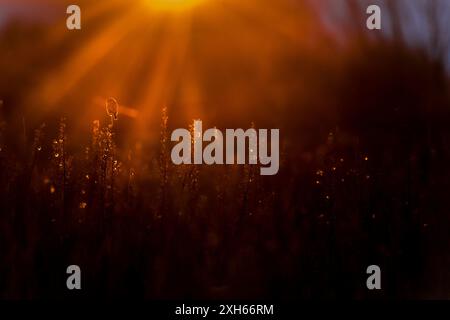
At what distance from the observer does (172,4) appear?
4.49 metres

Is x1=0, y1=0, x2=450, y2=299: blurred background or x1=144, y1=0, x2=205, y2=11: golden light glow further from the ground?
x1=144, y1=0, x2=205, y2=11: golden light glow

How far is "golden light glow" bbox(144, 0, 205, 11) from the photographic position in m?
4.18

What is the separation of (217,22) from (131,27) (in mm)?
989

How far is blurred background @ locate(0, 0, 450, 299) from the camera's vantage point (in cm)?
242

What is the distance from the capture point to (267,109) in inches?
210

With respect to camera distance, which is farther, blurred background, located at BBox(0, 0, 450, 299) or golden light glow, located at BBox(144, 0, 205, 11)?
golden light glow, located at BBox(144, 0, 205, 11)

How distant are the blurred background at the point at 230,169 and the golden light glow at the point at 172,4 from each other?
22mm

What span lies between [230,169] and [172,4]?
6.78ft

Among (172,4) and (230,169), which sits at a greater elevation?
(172,4)

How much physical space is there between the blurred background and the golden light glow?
2 centimetres

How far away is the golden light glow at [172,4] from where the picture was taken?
13.7 ft

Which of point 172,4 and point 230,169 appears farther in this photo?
point 172,4
